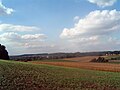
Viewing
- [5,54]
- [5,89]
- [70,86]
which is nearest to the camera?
[5,89]

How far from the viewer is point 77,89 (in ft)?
87.2

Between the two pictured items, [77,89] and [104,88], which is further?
[104,88]

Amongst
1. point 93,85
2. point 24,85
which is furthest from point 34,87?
A: point 93,85

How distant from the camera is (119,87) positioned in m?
29.6

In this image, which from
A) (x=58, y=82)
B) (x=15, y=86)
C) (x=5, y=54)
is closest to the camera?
(x=15, y=86)

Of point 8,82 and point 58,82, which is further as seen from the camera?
point 58,82

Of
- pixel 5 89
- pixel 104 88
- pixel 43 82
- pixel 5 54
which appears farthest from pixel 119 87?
pixel 5 54

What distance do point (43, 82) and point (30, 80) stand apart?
1.56 meters

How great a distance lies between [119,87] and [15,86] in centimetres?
1171

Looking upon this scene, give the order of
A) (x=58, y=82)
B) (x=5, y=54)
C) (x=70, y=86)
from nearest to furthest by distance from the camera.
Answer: (x=70, y=86) < (x=58, y=82) < (x=5, y=54)

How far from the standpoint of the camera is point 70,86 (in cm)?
2825

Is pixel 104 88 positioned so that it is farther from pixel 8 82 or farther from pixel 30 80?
pixel 8 82

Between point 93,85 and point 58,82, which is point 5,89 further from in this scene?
point 93,85

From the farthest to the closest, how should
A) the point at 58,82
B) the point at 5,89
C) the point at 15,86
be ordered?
the point at 58,82
the point at 15,86
the point at 5,89
